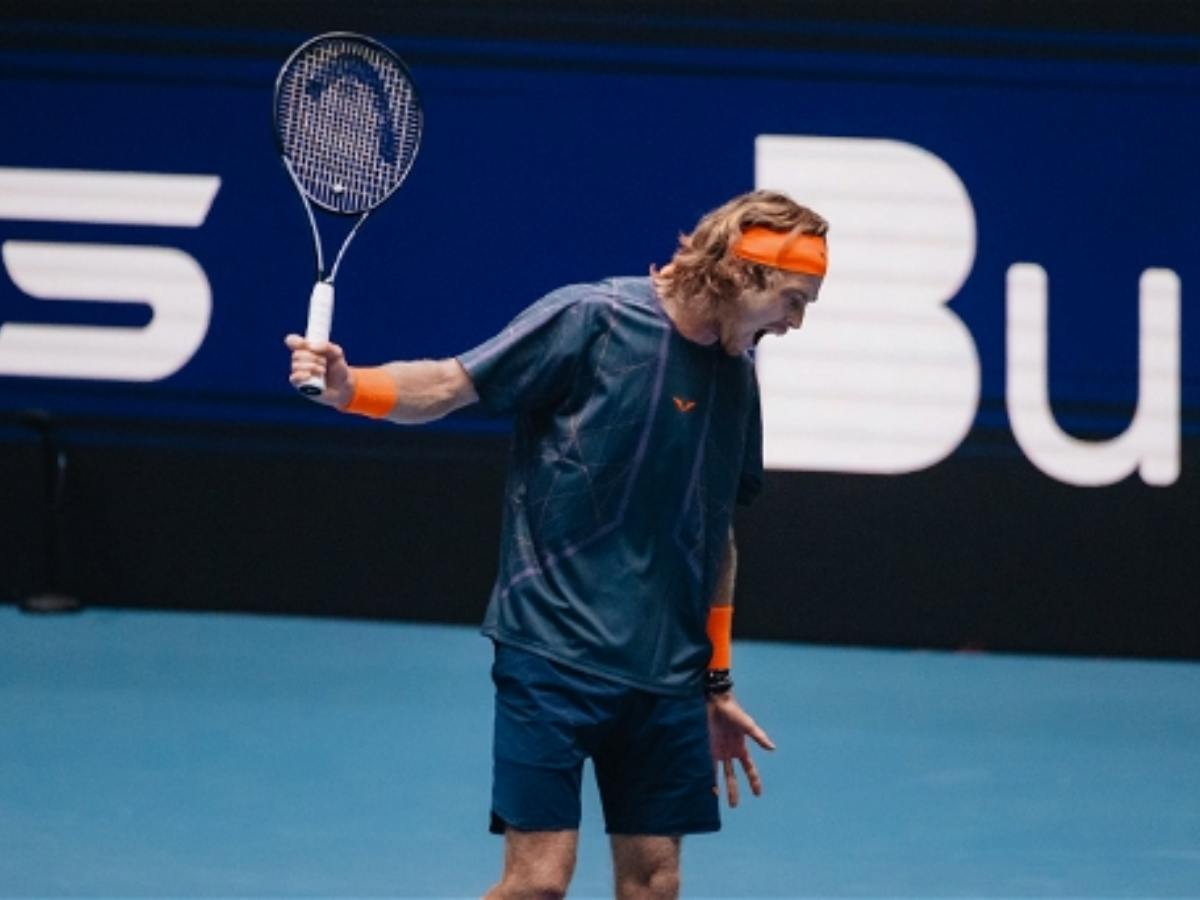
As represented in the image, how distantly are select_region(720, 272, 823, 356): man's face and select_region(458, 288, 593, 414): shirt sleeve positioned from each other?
25cm

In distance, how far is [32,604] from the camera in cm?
896

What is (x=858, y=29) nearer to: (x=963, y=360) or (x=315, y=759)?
(x=963, y=360)

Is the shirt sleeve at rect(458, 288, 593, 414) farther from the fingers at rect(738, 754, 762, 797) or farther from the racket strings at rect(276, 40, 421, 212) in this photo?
the fingers at rect(738, 754, 762, 797)

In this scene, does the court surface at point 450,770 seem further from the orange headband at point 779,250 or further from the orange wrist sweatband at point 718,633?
the orange headband at point 779,250

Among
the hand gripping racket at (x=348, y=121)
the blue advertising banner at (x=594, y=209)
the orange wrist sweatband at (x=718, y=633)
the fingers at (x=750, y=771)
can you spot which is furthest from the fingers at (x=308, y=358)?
the blue advertising banner at (x=594, y=209)

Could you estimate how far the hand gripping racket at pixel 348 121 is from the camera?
14.8 ft

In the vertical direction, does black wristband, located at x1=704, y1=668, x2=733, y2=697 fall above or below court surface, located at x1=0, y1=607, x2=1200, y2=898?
above

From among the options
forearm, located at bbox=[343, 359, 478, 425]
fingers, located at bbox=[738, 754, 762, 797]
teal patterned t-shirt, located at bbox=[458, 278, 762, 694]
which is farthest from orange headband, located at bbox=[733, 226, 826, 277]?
fingers, located at bbox=[738, 754, 762, 797]

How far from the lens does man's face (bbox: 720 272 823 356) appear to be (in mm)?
3973

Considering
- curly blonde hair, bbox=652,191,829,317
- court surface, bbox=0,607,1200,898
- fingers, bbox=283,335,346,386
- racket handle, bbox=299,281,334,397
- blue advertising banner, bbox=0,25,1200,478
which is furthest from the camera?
blue advertising banner, bbox=0,25,1200,478

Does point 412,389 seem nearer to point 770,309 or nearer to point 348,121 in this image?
point 770,309

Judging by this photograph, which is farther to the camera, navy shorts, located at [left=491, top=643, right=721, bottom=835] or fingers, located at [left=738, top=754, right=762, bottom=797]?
fingers, located at [left=738, top=754, right=762, bottom=797]

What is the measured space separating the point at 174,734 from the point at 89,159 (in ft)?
8.82

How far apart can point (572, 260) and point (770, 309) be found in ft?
15.6
